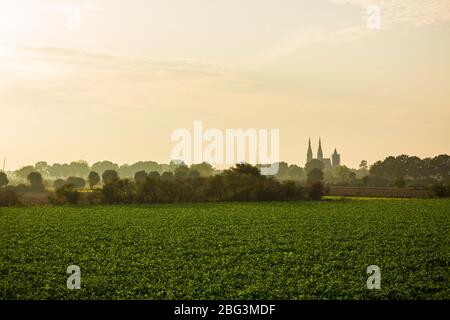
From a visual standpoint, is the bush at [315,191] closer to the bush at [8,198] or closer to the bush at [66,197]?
the bush at [66,197]

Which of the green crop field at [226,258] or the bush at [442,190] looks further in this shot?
the bush at [442,190]

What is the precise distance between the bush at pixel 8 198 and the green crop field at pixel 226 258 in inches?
1254

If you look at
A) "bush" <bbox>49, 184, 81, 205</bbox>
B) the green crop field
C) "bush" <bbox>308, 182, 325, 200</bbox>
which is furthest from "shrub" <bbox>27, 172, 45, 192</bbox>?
the green crop field

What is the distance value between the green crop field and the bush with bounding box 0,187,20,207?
105 feet

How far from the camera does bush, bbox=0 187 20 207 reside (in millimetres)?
81188

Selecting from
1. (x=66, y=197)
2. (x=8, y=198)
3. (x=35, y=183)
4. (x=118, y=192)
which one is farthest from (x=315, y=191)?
(x=35, y=183)

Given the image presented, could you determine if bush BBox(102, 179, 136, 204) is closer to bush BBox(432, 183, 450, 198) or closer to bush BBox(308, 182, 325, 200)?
bush BBox(308, 182, 325, 200)

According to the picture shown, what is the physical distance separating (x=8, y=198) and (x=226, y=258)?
62.0 m

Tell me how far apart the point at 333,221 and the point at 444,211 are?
1989 cm

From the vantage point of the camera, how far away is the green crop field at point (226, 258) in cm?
2175

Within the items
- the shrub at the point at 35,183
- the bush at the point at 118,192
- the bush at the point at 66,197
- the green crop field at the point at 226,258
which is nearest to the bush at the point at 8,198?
the bush at the point at 66,197

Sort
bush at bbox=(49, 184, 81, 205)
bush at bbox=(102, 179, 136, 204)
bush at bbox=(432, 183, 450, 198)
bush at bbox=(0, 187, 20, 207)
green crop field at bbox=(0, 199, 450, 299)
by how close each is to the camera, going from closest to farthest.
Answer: green crop field at bbox=(0, 199, 450, 299) < bush at bbox=(0, 187, 20, 207) < bush at bbox=(49, 184, 81, 205) < bush at bbox=(102, 179, 136, 204) < bush at bbox=(432, 183, 450, 198)

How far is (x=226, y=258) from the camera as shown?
28.8m

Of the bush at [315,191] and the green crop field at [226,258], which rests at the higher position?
the bush at [315,191]
